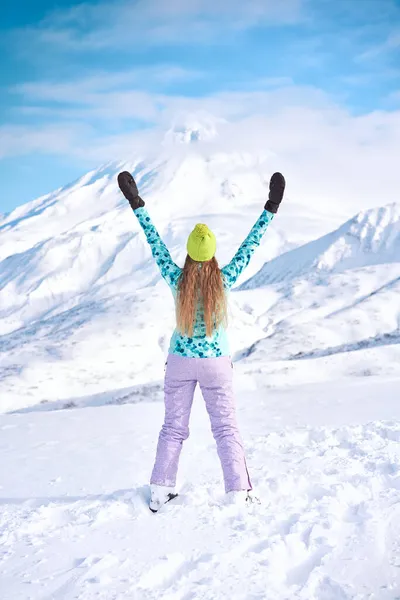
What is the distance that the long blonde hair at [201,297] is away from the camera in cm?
524

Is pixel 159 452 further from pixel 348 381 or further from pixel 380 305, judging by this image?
pixel 380 305

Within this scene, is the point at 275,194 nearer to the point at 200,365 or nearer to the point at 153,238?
the point at 153,238

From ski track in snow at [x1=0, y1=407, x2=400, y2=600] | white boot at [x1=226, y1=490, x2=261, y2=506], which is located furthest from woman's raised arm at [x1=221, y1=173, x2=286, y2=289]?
ski track in snow at [x1=0, y1=407, x2=400, y2=600]

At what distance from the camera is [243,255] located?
18.4 ft

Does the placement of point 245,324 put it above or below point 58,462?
above

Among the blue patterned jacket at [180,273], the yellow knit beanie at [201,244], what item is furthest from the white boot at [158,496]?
the yellow knit beanie at [201,244]

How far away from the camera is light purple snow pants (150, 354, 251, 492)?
5340mm

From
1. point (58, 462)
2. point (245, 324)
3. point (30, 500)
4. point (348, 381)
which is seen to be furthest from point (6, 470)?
point (245, 324)

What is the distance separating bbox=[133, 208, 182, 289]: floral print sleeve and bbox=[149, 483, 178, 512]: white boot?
1.83 metres

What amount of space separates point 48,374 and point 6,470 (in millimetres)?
46652

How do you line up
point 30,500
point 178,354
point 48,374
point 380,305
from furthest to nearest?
point 380,305 → point 48,374 → point 30,500 → point 178,354

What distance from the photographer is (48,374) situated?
52.2 metres

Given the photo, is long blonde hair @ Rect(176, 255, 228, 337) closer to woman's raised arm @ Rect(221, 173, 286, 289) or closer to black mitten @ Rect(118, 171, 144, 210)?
woman's raised arm @ Rect(221, 173, 286, 289)

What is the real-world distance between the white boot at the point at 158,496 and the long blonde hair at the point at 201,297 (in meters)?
1.42
